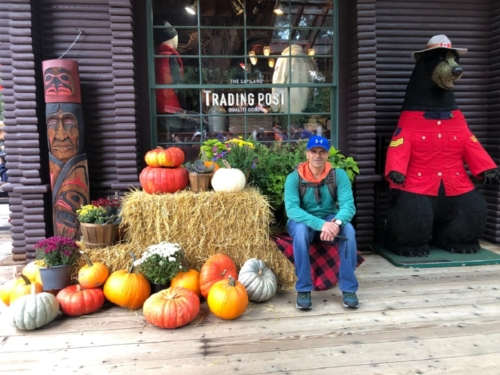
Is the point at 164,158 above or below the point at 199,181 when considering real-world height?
above

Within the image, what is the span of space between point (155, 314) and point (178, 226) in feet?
2.78

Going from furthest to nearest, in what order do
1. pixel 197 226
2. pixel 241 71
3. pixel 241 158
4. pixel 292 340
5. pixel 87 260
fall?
pixel 241 71, pixel 241 158, pixel 197 226, pixel 87 260, pixel 292 340

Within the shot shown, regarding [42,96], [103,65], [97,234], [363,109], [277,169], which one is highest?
[103,65]

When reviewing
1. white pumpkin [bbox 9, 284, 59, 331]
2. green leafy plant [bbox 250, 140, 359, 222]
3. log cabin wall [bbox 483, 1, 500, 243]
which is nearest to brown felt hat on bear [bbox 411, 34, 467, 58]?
log cabin wall [bbox 483, 1, 500, 243]

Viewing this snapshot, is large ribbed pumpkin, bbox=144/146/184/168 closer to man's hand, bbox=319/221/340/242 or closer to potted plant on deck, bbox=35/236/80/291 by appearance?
potted plant on deck, bbox=35/236/80/291

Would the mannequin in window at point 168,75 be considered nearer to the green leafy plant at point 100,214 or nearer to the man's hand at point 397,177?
the green leafy plant at point 100,214

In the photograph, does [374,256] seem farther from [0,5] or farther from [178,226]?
[0,5]

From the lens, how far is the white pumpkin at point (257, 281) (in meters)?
2.99

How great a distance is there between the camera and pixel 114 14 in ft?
12.7

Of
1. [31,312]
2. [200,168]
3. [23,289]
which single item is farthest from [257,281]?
[23,289]

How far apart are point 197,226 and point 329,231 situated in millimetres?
1118

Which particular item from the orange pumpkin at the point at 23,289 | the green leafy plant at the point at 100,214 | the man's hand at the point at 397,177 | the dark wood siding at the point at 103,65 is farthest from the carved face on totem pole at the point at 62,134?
the man's hand at the point at 397,177

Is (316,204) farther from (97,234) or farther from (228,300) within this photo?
(97,234)

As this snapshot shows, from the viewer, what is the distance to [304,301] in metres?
2.94
